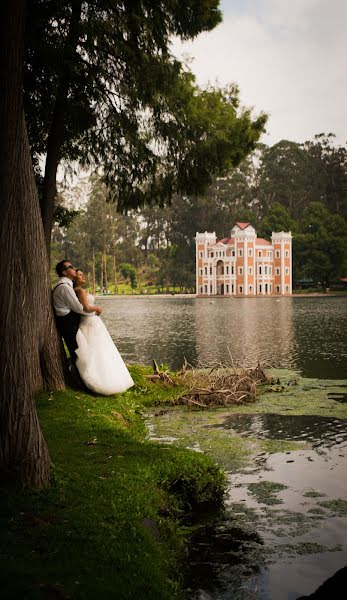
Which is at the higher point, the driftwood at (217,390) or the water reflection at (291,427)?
the driftwood at (217,390)

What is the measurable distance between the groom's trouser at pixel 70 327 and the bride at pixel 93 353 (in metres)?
0.08

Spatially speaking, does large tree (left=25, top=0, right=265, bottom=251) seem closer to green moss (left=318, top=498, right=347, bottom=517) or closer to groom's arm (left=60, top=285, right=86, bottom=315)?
groom's arm (left=60, top=285, right=86, bottom=315)

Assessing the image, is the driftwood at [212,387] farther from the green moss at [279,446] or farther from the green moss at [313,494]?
the green moss at [313,494]

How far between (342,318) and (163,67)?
91.4ft

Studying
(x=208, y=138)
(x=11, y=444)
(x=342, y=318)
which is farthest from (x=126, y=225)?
(x=11, y=444)

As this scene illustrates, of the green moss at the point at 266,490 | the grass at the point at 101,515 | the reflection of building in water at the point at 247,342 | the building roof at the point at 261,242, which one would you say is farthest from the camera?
the building roof at the point at 261,242

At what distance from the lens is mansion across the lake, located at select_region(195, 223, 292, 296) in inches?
3056

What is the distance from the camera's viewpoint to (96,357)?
331 inches

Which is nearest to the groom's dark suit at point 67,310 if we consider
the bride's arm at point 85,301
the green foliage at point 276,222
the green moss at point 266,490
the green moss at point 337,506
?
the bride's arm at point 85,301

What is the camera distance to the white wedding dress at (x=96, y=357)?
834 cm

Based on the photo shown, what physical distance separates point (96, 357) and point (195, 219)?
83.3 metres

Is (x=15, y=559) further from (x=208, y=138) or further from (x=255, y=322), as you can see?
(x=255, y=322)

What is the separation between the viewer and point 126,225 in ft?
297

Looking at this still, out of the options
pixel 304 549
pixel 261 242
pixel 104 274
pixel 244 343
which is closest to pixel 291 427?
pixel 304 549
